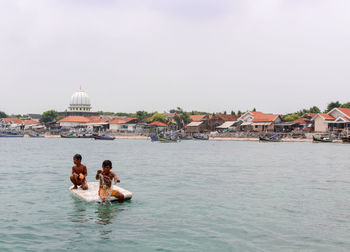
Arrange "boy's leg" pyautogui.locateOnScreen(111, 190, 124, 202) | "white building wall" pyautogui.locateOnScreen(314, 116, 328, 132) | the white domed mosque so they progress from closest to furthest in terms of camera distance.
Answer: "boy's leg" pyautogui.locateOnScreen(111, 190, 124, 202) → "white building wall" pyautogui.locateOnScreen(314, 116, 328, 132) → the white domed mosque

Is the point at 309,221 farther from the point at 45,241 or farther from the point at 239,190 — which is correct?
the point at 45,241

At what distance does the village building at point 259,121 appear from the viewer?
9141 centimetres

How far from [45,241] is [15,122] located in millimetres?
145216

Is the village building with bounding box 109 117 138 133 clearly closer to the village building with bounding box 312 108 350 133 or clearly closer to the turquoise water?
the village building with bounding box 312 108 350 133

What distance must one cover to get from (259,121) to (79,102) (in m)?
90.7

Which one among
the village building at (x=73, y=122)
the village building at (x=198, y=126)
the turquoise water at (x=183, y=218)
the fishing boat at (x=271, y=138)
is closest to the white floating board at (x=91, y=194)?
the turquoise water at (x=183, y=218)

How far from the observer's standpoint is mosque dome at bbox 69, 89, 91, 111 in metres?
160

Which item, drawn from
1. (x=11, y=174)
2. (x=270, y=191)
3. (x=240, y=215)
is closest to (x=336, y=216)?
(x=240, y=215)

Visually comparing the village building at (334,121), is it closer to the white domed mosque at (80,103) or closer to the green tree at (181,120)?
the green tree at (181,120)

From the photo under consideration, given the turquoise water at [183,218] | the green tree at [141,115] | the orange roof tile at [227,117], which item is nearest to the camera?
the turquoise water at [183,218]

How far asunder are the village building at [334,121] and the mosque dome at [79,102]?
104 m

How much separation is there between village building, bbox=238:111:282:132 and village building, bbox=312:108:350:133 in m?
11.4

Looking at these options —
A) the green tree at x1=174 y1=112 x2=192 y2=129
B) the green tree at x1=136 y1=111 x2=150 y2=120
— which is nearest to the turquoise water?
the green tree at x1=174 y1=112 x2=192 y2=129

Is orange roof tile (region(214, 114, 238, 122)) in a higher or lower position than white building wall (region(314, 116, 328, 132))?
higher
